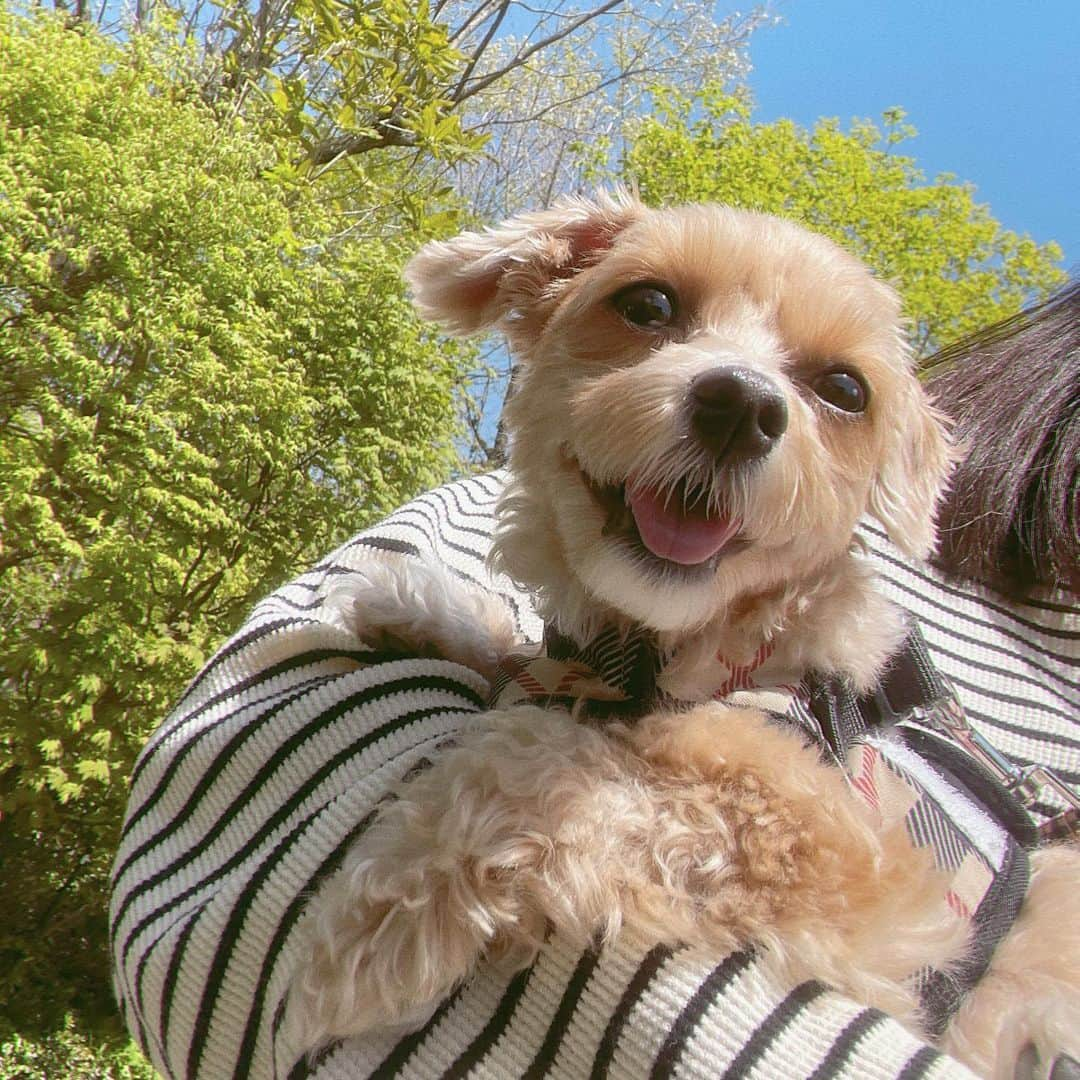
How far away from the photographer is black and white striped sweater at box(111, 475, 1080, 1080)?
1.05 meters

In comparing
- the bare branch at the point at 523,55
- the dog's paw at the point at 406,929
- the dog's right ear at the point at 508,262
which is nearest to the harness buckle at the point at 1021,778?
the dog's paw at the point at 406,929

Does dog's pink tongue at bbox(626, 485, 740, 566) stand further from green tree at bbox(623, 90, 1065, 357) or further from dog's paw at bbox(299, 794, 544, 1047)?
green tree at bbox(623, 90, 1065, 357)

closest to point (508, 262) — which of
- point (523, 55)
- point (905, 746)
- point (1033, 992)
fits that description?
point (905, 746)

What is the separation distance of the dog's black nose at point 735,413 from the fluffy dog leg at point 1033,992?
953 mm

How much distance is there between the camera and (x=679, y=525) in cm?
171

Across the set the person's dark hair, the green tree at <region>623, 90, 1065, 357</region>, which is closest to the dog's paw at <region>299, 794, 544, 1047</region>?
the person's dark hair

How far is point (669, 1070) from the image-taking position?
1.02 meters

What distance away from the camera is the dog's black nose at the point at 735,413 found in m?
1.61

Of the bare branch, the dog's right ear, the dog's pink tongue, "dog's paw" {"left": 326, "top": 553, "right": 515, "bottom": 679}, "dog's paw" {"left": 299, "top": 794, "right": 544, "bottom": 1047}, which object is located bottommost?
"dog's paw" {"left": 299, "top": 794, "right": 544, "bottom": 1047}

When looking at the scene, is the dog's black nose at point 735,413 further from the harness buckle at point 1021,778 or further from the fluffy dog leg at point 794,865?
the harness buckle at point 1021,778

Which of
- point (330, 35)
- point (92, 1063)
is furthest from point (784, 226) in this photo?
point (92, 1063)

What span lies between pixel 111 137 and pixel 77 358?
1.09 meters

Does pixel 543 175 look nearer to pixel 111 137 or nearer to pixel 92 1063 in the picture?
pixel 111 137

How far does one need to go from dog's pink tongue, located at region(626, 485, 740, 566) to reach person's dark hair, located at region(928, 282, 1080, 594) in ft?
4.27
